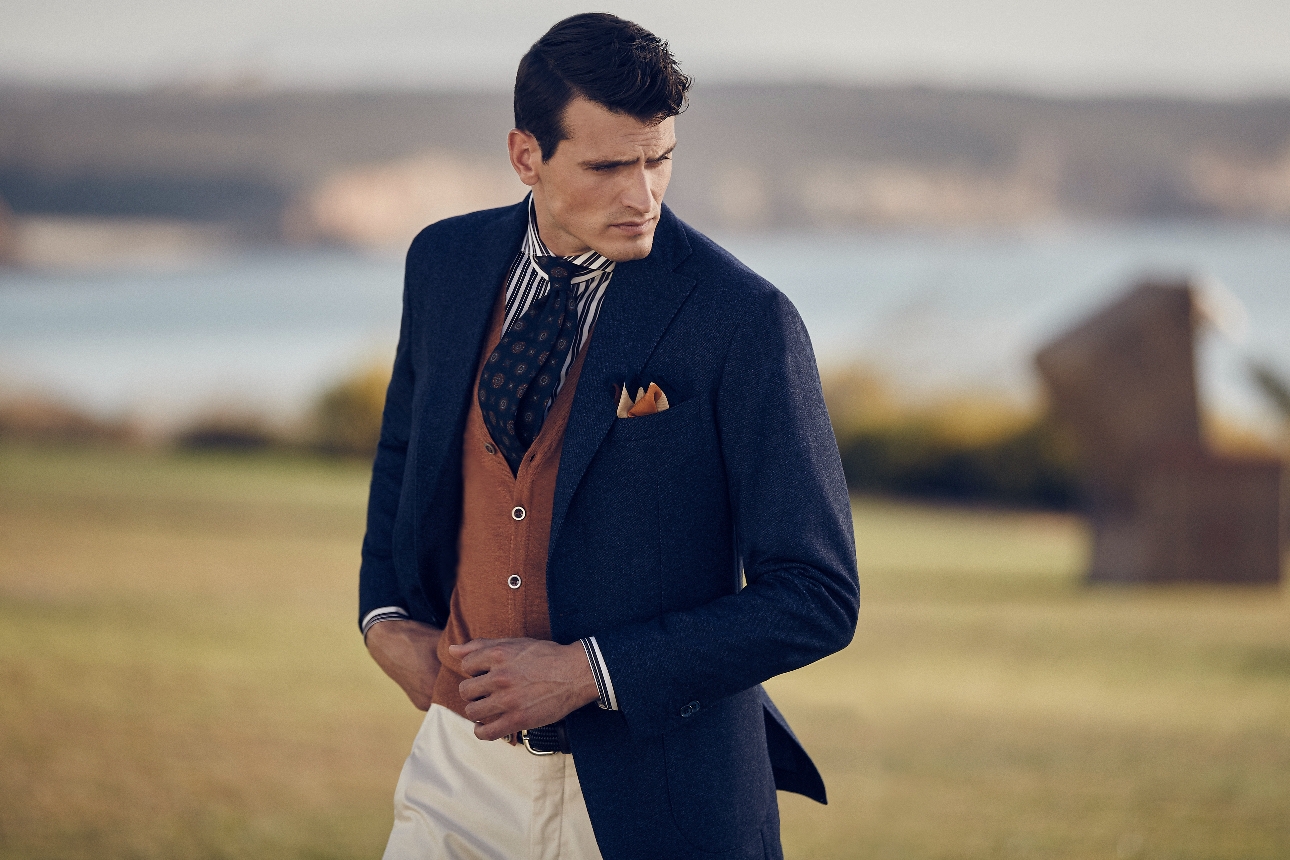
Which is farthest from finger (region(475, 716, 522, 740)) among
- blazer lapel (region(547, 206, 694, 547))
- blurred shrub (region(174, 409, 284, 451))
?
blurred shrub (region(174, 409, 284, 451))

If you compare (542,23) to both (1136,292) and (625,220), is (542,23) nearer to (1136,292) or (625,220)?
(1136,292)

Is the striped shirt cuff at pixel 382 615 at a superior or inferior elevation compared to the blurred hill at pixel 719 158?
inferior

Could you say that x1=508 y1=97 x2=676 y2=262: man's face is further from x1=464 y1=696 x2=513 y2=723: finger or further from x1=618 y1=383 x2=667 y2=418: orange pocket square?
x1=464 y1=696 x2=513 y2=723: finger

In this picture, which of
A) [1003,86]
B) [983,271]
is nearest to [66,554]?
[983,271]

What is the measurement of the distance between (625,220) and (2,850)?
9.16 feet

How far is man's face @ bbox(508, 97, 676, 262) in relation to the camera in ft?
4.91

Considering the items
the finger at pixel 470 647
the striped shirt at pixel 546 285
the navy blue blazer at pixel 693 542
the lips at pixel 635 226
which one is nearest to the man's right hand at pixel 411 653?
the finger at pixel 470 647

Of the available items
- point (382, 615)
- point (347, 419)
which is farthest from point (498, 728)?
point (347, 419)

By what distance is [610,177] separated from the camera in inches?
59.4

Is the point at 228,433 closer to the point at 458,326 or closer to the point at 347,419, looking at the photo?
the point at 347,419

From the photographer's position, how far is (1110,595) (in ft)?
21.1

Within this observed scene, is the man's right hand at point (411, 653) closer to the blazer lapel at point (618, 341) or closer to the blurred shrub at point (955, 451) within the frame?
the blazer lapel at point (618, 341)

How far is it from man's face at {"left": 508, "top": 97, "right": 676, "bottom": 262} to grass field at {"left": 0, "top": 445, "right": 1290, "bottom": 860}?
2398mm

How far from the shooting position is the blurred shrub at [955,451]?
916 cm
